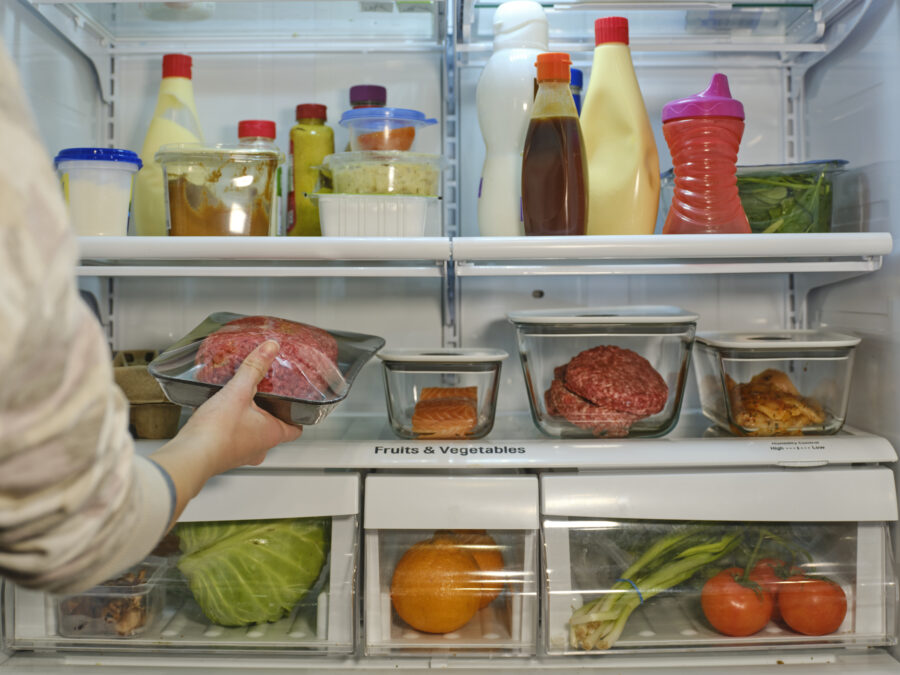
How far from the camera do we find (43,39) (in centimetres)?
123

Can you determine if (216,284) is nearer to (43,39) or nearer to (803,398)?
(43,39)

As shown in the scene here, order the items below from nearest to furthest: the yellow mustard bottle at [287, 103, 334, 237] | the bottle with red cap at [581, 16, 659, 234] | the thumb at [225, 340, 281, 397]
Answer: the thumb at [225, 340, 281, 397], the bottle with red cap at [581, 16, 659, 234], the yellow mustard bottle at [287, 103, 334, 237]

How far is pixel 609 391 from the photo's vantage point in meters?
1.09

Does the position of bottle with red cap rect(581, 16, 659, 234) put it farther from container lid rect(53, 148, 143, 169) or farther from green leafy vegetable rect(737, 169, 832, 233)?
container lid rect(53, 148, 143, 169)

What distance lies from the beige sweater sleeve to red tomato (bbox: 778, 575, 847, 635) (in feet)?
2.96

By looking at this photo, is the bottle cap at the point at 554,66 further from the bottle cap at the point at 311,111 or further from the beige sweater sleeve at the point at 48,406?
the beige sweater sleeve at the point at 48,406

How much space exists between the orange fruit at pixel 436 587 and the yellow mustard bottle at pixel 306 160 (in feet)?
1.77

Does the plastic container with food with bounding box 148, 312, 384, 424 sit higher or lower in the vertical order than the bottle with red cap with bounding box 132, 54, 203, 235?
lower

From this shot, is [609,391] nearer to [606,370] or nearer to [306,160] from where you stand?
[606,370]

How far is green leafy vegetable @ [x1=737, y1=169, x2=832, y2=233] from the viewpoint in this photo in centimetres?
117

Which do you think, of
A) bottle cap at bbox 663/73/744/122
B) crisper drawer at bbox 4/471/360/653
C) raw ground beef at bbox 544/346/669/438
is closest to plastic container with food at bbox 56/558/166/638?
crisper drawer at bbox 4/471/360/653

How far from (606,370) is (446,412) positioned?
23 centimetres

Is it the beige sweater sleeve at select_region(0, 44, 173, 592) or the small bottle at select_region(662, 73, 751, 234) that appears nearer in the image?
the beige sweater sleeve at select_region(0, 44, 173, 592)

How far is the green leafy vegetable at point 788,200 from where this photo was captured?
1168 millimetres
